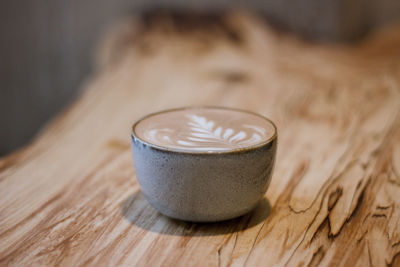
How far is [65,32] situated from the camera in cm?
227

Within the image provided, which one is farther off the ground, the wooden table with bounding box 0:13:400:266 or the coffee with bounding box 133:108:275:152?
the coffee with bounding box 133:108:275:152

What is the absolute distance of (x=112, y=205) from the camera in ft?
2.66

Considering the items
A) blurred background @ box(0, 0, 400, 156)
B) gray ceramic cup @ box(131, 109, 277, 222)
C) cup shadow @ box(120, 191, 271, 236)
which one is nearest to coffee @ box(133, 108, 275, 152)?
gray ceramic cup @ box(131, 109, 277, 222)

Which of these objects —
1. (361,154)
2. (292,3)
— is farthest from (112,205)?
(292,3)

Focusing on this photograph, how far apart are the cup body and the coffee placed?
1cm

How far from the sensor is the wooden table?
2.20ft

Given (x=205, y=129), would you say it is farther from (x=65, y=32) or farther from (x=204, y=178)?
(x=65, y=32)

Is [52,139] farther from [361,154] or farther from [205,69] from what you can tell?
[361,154]

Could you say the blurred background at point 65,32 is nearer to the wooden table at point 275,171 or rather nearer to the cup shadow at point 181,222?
the wooden table at point 275,171

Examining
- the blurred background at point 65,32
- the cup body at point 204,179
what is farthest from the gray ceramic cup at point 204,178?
the blurred background at point 65,32

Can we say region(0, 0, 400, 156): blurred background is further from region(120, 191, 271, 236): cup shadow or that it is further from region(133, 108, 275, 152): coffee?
region(120, 191, 271, 236): cup shadow

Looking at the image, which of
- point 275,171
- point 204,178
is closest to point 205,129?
point 204,178

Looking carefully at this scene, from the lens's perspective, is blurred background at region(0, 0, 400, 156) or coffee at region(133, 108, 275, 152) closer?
coffee at region(133, 108, 275, 152)

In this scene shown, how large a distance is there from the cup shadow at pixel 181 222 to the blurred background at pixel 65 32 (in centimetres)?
143
